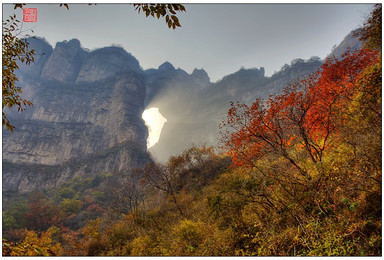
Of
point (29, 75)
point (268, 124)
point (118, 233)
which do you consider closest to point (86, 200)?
point (118, 233)

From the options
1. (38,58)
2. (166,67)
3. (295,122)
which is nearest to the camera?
(295,122)

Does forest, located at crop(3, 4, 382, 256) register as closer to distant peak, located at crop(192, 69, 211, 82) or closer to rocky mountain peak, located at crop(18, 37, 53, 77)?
rocky mountain peak, located at crop(18, 37, 53, 77)

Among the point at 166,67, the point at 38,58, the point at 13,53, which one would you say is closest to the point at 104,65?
the point at 38,58

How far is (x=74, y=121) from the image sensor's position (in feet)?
265

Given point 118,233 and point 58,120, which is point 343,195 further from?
point 58,120

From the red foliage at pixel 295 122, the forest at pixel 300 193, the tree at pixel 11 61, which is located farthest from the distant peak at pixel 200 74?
the tree at pixel 11 61

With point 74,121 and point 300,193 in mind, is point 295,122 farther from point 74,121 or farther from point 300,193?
point 74,121

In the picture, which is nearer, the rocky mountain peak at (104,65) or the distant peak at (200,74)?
the rocky mountain peak at (104,65)

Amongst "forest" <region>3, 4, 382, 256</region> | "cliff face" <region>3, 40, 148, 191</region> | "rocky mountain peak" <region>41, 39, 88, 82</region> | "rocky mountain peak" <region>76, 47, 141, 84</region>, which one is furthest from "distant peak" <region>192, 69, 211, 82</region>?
"forest" <region>3, 4, 382, 256</region>

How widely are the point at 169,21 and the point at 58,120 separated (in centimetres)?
9668

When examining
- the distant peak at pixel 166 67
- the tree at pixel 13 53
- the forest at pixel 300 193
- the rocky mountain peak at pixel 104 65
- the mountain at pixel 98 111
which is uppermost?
the distant peak at pixel 166 67

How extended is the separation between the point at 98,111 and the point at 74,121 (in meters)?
10.8

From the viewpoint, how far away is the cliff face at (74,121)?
6406 centimetres

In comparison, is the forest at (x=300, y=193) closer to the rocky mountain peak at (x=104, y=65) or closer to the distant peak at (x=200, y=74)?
the rocky mountain peak at (x=104, y=65)
